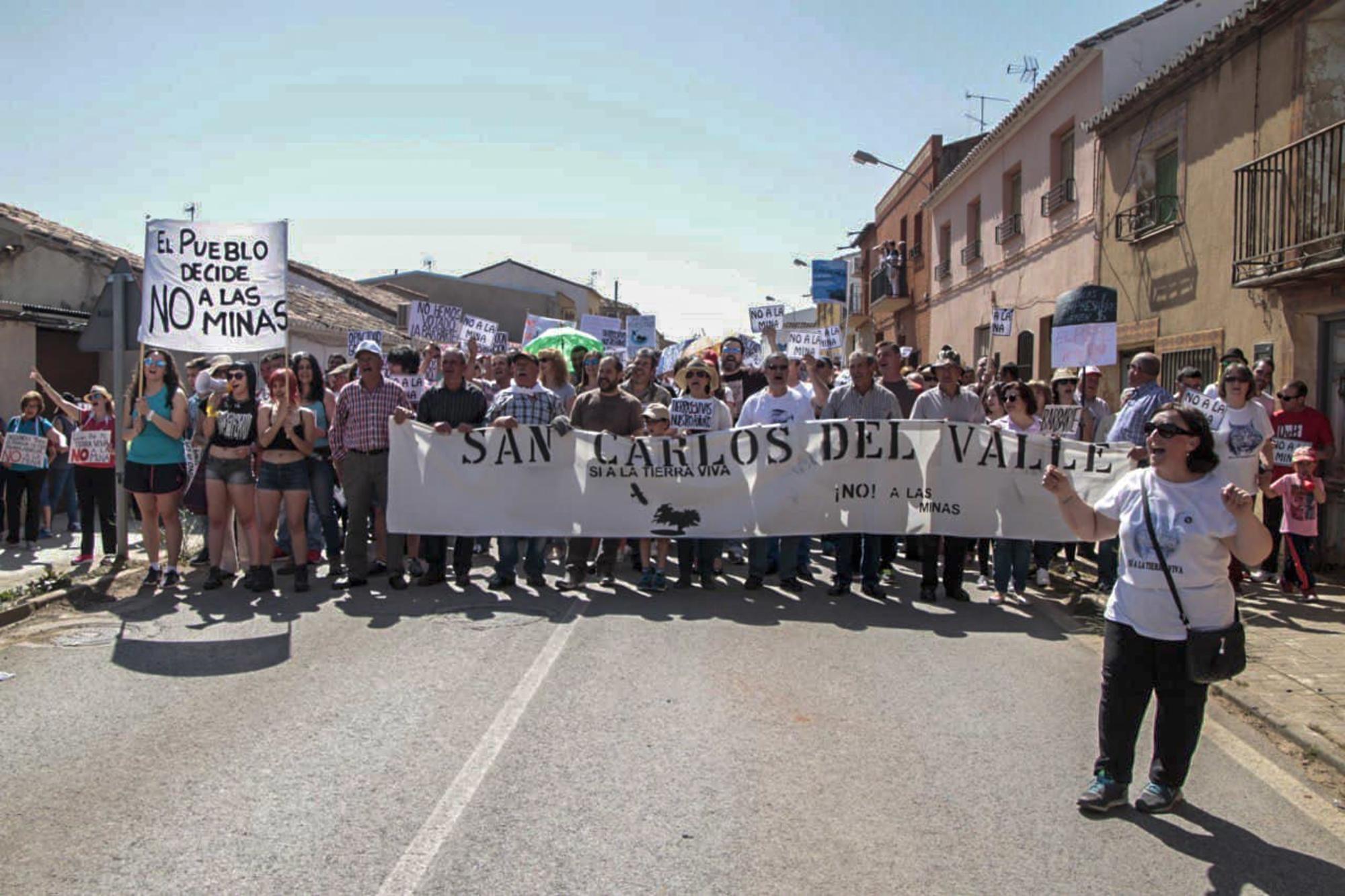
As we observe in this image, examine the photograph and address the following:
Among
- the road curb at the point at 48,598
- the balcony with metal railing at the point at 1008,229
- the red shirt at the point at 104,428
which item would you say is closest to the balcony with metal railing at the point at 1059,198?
the balcony with metal railing at the point at 1008,229

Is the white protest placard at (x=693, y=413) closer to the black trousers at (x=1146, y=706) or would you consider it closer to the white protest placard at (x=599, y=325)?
the black trousers at (x=1146, y=706)

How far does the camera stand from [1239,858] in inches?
161

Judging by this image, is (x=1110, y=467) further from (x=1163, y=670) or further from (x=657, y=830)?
(x=657, y=830)

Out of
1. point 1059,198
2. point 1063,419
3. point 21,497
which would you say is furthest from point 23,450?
point 1059,198

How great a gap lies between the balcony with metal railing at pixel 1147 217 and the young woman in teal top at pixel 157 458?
12.1 m

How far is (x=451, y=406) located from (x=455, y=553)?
1299 millimetres

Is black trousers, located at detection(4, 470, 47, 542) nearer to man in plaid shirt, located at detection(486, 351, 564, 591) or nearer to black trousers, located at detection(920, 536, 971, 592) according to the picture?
man in plaid shirt, located at detection(486, 351, 564, 591)

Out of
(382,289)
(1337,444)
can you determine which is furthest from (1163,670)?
(382,289)

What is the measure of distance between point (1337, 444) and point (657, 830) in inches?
366

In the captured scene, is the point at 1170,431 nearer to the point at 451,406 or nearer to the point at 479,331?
the point at 451,406

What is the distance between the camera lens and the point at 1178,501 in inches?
174

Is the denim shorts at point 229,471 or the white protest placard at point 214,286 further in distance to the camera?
the white protest placard at point 214,286

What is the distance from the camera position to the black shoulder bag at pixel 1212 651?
170 inches

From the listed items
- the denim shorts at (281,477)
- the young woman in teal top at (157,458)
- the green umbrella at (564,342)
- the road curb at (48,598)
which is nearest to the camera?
the road curb at (48,598)
